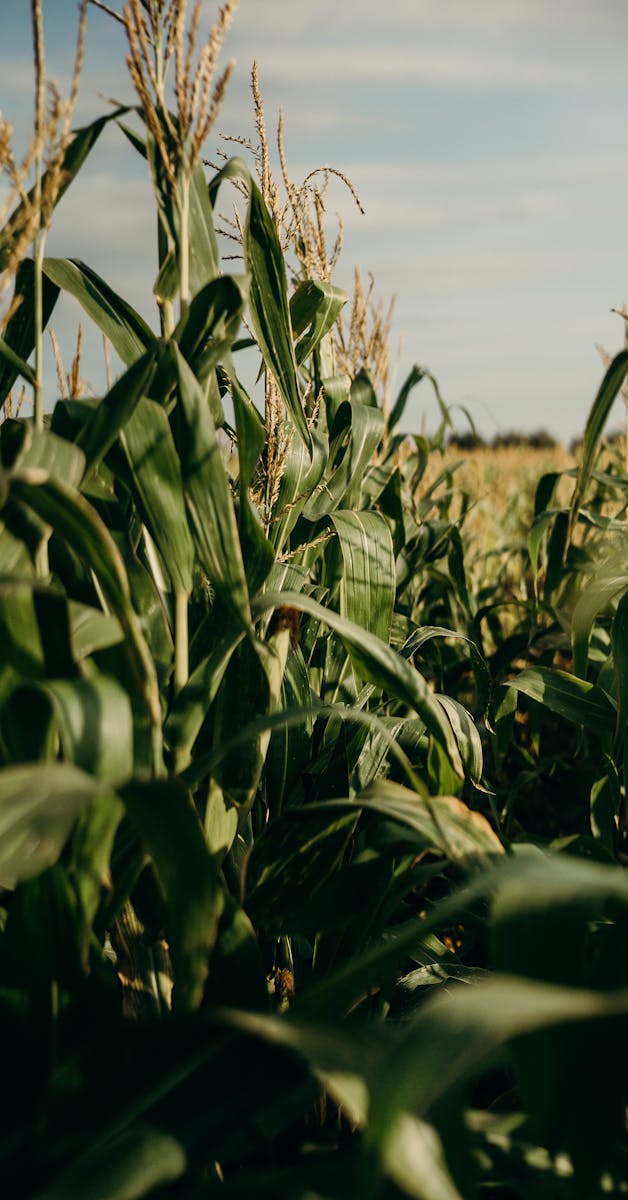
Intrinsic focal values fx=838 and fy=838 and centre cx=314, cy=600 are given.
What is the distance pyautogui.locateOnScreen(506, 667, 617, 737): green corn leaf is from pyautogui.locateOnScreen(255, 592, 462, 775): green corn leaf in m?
0.38

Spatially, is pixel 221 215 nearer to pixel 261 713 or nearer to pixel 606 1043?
pixel 261 713

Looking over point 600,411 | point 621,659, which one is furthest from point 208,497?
point 600,411

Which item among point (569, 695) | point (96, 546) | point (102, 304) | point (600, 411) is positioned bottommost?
point (569, 695)

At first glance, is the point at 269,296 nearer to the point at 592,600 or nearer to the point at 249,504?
the point at 249,504

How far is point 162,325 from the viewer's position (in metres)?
0.87

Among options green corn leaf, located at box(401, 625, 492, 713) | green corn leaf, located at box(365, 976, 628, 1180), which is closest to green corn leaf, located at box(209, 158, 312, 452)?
green corn leaf, located at box(401, 625, 492, 713)

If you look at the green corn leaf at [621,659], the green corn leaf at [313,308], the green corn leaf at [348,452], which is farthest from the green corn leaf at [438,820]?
the green corn leaf at [313,308]

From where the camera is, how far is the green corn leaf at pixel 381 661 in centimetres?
74

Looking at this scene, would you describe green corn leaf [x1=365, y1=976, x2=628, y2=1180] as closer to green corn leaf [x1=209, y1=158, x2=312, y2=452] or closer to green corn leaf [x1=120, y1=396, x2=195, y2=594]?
green corn leaf [x1=120, y1=396, x2=195, y2=594]

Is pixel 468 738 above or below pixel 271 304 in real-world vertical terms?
below

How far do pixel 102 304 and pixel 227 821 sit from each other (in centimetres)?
58

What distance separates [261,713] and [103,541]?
1.32 ft

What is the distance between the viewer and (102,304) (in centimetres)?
93

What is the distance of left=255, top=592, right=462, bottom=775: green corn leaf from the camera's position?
0.74 m
